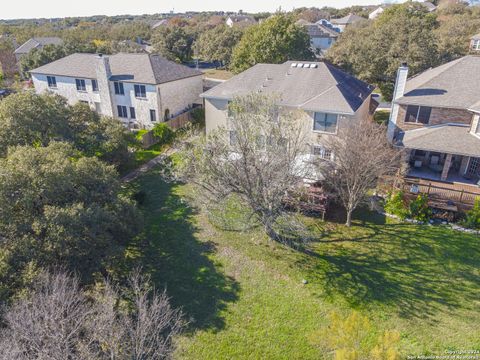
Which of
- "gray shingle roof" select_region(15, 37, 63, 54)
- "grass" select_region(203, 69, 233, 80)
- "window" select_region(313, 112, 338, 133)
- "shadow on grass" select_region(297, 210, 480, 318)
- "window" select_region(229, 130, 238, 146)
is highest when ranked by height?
"gray shingle roof" select_region(15, 37, 63, 54)

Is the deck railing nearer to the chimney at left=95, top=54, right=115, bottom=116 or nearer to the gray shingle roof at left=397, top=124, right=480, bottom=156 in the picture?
the gray shingle roof at left=397, top=124, right=480, bottom=156

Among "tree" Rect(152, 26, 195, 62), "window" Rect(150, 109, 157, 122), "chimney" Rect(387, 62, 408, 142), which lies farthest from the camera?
"tree" Rect(152, 26, 195, 62)

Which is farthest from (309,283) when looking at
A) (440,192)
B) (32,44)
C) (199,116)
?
(32,44)

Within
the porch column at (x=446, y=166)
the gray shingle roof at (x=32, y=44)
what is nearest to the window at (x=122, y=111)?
the porch column at (x=446, y=166)

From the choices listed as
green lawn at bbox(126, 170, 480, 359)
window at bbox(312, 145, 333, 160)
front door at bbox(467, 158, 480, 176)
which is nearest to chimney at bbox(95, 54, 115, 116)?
green lawn at bbox(126, 170, 480, 359)

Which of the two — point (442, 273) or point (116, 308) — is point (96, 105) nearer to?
point (116, 308)

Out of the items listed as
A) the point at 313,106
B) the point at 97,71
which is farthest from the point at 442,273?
the point at 97,71

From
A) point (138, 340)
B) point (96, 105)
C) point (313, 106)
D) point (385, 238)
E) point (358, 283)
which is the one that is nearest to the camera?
point (138, 340)
